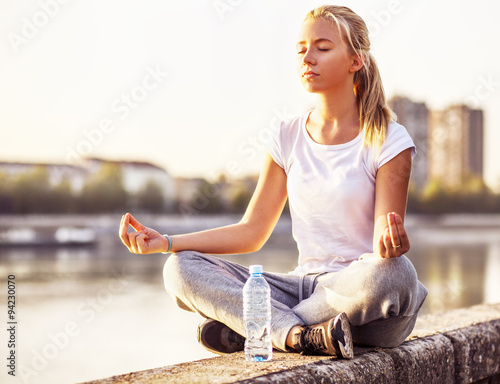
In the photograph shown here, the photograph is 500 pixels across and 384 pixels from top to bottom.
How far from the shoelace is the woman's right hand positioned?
505mm

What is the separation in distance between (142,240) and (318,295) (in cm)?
54

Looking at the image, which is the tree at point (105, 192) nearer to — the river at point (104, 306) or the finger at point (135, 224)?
the river at point (104, 306)

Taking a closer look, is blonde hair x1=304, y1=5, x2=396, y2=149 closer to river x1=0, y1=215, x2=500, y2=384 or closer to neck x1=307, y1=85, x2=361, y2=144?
neck x1=307, y1=85, x2=361, y2=144

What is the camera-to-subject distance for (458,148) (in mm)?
64250

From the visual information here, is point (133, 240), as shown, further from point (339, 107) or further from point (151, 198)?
point (151, 198)

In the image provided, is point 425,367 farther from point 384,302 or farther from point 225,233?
point 225,233

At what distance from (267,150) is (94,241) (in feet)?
132

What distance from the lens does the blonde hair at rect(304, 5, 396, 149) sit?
2012 millimetres

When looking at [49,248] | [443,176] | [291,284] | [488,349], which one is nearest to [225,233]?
[291,284]

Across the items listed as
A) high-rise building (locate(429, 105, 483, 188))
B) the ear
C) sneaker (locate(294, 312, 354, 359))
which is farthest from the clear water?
high-rise building (locate(429, 105, 483, 188))

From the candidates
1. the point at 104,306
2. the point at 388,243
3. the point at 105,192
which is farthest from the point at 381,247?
the point at 105,192

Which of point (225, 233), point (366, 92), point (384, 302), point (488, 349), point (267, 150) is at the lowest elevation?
point (488, 349)

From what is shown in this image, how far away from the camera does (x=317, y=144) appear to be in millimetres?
2070

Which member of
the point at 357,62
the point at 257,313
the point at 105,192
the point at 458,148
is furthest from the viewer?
the point at 458,148
